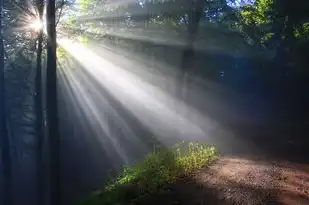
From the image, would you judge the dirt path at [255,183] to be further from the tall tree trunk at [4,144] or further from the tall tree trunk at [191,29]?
the tall tree trunk at [191,29]

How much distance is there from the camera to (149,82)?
27.2m

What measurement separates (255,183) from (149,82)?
20322mm

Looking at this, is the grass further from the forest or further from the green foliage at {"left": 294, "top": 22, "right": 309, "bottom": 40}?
the green foliage at {"left": 294, "top": 22, "right": 309, "bottom": 40}

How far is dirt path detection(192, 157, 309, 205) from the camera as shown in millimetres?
6359

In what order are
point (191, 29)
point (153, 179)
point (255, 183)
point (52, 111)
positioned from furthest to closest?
point (191, 29) → point (52, 111) → point (153, 179) → point (255, 183)

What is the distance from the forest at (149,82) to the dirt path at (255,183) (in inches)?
102

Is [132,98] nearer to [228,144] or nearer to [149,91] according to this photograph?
[149,91]

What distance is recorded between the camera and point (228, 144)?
45.3 feet

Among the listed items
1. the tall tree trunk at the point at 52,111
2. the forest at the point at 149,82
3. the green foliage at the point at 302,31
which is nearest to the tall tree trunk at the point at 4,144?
the forest at the point at 149,82

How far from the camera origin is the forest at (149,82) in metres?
15.8

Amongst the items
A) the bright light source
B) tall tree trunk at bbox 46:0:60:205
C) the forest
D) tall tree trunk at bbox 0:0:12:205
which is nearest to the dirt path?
the forest

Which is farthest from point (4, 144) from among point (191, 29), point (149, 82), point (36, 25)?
point (149, 82)

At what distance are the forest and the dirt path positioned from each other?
8.53ft

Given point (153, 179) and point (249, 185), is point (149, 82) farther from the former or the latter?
point (249, 185)
